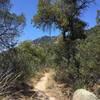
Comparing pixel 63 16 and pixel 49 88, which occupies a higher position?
pixel 63 16

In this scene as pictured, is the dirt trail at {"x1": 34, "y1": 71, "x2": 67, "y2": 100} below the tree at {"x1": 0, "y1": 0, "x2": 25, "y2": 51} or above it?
below

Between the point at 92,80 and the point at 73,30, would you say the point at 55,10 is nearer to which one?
the point at 73,30

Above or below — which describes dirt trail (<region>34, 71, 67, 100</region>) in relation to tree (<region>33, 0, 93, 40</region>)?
below

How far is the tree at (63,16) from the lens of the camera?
79.7 feet

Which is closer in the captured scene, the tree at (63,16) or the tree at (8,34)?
the tree at (8,34)

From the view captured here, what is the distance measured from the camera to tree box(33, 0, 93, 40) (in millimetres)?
24297

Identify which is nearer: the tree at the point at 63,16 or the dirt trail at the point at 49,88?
Answer: the dirt trail at the point at 49,88

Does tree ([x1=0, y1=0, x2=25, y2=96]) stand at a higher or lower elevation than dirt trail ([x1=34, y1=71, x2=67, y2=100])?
higher

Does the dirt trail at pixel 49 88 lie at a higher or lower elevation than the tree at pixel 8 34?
lower

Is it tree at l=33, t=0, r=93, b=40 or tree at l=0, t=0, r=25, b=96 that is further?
tree at l=33, t=0, r=93, b=40

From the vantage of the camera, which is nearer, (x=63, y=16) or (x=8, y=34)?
(x=8, y=34)

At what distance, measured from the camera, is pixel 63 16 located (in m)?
24.2

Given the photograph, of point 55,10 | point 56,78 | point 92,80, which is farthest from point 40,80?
point 55,10

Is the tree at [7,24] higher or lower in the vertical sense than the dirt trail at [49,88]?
higher
